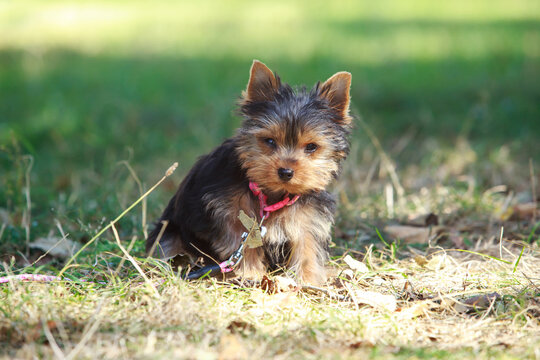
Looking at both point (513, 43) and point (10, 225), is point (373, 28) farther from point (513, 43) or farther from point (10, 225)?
point (10, 225)

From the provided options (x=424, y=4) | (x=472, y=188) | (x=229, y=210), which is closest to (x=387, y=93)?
(x=472, y=188)

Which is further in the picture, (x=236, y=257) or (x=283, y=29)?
(x=283, y=29)

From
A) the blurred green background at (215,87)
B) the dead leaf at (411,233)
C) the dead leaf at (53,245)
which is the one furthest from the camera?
the blurred green background at (215,87)

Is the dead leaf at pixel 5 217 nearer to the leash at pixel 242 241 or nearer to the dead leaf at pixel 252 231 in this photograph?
the leash at pixel 242 241

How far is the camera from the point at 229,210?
14.1 feet

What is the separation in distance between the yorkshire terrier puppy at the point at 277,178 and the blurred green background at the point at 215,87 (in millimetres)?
451

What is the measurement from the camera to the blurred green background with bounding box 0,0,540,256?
743 centimetres

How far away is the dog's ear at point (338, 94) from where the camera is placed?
14.6 ft

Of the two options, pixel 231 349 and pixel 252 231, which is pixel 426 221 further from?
pixel 231 349

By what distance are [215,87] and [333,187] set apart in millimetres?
5529

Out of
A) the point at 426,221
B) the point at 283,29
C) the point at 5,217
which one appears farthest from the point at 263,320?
the point at 283,29

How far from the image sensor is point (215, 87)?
1185 centimetres

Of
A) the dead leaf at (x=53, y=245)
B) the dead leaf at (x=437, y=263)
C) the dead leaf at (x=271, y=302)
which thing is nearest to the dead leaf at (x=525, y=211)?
the dead leaf at (x=437, y=263)

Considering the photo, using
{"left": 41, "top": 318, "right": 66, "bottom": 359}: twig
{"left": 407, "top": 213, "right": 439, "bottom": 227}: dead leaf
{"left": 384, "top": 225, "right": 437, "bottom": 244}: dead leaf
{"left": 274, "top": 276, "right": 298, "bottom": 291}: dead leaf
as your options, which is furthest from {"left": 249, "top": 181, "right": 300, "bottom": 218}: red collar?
{"left": 407, "top": 213, "right": 439, "bottom": 227}: dead leaf
